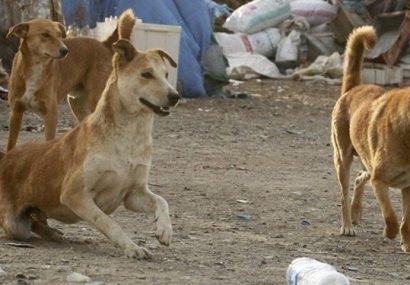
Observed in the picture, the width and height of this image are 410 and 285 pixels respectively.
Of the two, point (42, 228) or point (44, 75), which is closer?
point (42, 228)

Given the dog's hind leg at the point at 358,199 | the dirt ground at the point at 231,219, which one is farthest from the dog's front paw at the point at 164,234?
the dog's hind leg at the point at 358,199

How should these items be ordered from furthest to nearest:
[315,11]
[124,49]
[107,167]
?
[315,11] → [124,49] → [107,167]

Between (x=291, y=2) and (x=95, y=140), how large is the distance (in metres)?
14.2

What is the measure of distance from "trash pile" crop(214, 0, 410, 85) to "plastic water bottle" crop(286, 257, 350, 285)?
42.4ft

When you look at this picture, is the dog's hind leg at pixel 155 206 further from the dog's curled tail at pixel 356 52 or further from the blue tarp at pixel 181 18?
the blue tarp at pixel 181 18

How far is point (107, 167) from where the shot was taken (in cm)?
651

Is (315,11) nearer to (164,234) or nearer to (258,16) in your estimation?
(258,16)

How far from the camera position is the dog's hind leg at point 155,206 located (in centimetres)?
638

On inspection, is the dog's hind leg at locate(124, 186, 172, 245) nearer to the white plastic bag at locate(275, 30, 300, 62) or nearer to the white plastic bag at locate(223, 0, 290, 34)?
the white plastic bag at locate(275, 30, 300, 62)

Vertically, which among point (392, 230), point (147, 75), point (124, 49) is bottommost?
point (392, 230)

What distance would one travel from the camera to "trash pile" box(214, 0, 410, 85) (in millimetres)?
18516

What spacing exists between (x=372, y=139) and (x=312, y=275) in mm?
2575

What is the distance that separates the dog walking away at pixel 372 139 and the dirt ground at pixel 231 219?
206mm

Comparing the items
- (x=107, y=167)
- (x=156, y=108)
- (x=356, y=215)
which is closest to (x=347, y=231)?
(x=356, y=215)
